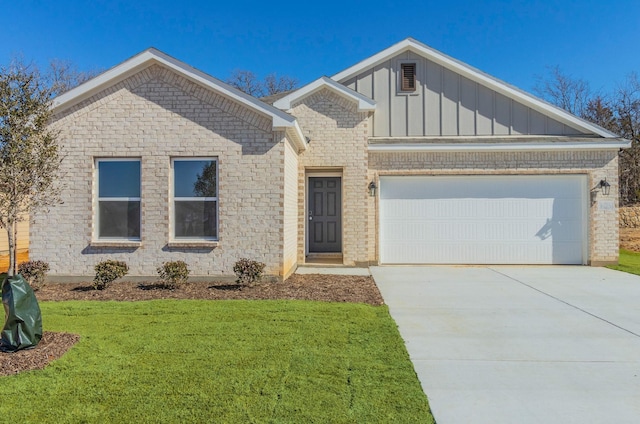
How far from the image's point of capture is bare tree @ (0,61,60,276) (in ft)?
14.3

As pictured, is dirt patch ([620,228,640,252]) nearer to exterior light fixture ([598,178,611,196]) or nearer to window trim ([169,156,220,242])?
exterior light fixture ([598,178,611,196])

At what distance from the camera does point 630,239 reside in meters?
15.8

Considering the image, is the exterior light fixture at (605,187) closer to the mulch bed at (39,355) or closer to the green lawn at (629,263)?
the green lawn at (629,263)

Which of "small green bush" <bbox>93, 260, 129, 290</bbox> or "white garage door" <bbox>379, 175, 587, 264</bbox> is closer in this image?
"small green bush" <bbox>93, 260, 129, 290</bbox>

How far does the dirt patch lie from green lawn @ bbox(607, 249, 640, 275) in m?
1.26

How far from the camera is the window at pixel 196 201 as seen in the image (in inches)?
329

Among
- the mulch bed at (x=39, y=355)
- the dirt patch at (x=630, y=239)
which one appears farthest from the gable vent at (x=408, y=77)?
the dirt patch at (x=630, y=239)

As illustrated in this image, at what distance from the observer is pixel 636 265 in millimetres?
10852

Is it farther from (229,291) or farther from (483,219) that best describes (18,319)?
(483,219)

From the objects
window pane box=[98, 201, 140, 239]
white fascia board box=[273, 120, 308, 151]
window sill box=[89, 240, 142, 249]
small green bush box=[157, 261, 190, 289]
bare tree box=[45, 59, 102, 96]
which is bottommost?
small green bush box=[157, 261, 190, 289]

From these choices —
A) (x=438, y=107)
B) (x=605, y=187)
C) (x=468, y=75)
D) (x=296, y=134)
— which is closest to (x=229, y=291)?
(x=296, y=134)

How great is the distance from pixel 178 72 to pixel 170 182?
2253 millimetres

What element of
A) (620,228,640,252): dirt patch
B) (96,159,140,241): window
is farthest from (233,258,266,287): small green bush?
(620,228,640,252): dirt patch

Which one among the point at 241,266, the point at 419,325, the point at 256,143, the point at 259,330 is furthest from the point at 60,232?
the point at 419,325
